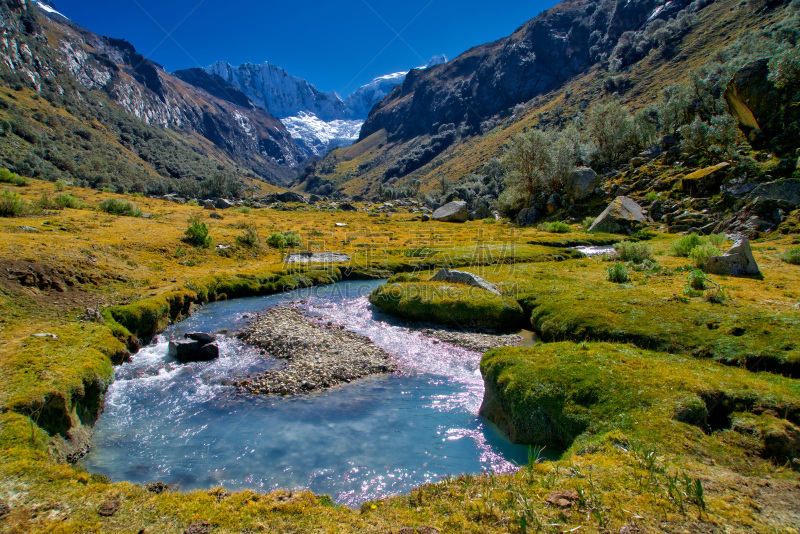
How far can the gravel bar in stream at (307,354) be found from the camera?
14.7 meters

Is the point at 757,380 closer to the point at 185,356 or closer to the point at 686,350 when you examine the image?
the point at 686,350

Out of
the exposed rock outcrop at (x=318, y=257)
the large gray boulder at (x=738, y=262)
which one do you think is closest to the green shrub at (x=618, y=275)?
the large gray boulder at (x=738, y=262)

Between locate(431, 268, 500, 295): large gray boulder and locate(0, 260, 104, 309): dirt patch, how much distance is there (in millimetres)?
20301

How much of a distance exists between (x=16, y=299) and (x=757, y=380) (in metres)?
27.6

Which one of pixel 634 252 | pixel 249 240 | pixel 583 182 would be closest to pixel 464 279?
pixel 634 252

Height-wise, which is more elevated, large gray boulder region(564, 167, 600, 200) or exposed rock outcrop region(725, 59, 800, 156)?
exposed rock outcrop region(725, 59, 800, 156)

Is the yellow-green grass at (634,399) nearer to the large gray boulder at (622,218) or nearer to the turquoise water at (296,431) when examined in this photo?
the turquoise water at (296,431)

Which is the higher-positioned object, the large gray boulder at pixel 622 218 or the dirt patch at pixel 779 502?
the large gray boulder at pixel 622 218

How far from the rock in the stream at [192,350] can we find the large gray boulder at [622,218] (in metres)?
→ 48.4

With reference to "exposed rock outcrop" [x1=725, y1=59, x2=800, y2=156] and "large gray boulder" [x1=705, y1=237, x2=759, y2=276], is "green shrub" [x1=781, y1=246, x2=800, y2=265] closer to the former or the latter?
"large gray boulder" [x1=705, y1=237, x2=759, y2=276]

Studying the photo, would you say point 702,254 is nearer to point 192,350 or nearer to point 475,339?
point 475,339

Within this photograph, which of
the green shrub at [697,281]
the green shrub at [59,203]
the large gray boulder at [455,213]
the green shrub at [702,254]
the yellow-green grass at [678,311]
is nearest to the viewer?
the yellow-green grass at [678,311]

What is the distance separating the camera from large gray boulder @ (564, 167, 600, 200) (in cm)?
5938

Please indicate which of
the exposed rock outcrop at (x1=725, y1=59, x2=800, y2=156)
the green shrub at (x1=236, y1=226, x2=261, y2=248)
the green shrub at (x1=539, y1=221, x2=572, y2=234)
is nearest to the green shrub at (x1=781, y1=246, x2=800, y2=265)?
the exposed rock outcrop at (x1=725, y1=59, x2=800, y2=156)
